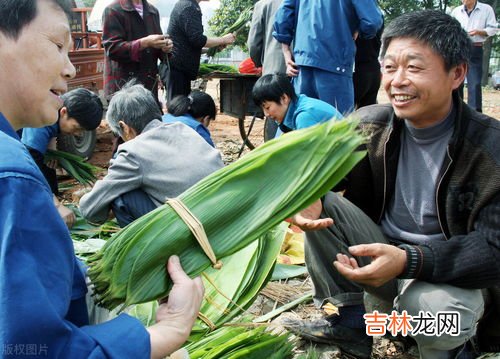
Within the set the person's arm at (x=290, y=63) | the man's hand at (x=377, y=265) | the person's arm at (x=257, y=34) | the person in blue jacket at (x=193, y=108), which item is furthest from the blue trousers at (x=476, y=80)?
the man's hand at (x=377, y=265)

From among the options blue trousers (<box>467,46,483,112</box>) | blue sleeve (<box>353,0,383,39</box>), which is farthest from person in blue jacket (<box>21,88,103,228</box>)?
blue trousers (<box>467,46,483,112</box>)

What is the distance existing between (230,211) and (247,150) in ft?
22.4

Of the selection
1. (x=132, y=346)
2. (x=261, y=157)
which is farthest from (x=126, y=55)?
(x=132, y=346)

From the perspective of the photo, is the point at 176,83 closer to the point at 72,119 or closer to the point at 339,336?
the point at 72,119

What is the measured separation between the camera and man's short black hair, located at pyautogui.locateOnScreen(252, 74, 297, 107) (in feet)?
13.9

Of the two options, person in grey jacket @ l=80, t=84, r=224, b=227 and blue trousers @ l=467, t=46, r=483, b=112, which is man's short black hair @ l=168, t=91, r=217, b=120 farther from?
blue trousers @ l=467, t=46, r=483, b=112

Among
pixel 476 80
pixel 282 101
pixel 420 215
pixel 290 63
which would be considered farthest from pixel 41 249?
pixel 476 80

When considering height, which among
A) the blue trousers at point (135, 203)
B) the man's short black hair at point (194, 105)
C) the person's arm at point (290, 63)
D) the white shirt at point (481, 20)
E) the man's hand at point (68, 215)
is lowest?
the man's hand at point (68, 215)

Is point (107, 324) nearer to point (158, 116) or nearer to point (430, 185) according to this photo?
point (430, 185)

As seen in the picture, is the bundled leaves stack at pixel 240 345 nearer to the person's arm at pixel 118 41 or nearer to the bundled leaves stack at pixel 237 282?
the bundled leaves stack at pixel 237 282

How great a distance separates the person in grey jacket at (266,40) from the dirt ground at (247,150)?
1.53m

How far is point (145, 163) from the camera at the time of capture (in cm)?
312

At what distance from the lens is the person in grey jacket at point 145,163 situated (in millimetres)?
3104

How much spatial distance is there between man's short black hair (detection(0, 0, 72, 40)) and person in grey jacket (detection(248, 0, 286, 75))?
177 inches
